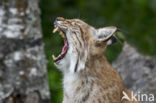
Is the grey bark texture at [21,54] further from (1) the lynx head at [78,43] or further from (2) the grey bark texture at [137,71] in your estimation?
(2) the grey bark texture at [137,71]

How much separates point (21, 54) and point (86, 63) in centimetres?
137

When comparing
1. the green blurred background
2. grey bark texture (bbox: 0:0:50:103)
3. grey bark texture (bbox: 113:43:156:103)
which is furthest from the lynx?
the green blurred background

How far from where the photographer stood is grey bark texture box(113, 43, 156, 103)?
251 inches

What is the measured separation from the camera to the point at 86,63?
4.80 m

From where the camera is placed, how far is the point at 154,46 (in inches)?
384

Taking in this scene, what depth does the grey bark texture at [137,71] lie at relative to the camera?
6.37 m

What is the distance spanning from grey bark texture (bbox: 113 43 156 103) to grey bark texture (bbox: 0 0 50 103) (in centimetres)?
145

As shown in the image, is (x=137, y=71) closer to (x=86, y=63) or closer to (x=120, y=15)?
(x=86, y=63)

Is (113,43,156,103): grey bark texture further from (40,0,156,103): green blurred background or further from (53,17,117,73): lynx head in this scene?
(40,0,156,103): green blurred background

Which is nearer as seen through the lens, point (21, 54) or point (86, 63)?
point (86, 63)

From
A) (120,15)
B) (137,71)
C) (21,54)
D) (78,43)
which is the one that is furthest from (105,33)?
(120,15)

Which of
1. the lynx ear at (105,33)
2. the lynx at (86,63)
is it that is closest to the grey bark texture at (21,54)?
the lynx at (86,63)

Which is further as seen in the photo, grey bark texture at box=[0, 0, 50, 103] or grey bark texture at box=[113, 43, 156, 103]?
grey bark texture at box=[113, 43, 156, 103]

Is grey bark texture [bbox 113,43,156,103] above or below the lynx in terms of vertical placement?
below
